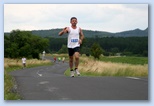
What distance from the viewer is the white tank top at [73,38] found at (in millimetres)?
9109

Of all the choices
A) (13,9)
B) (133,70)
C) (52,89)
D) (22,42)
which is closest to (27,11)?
(13,9)

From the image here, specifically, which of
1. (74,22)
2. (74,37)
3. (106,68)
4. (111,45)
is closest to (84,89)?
(74,37)

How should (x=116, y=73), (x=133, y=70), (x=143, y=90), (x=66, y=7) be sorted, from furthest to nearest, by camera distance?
(x=116, y=73) < (x=133, y=70) < (x=66, y=7) < (x=143, y=90)

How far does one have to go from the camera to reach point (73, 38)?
9281 millimetres

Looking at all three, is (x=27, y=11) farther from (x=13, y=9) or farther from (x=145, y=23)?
(x=145, y=23)

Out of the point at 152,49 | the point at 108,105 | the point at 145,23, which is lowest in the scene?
the point at 108,105

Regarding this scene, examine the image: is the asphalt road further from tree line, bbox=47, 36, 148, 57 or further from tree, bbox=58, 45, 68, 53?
tree line, bbox=47, 36, 148, 57

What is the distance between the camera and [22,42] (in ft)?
44.7

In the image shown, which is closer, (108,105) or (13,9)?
(108,105)

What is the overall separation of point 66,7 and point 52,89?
1765mm

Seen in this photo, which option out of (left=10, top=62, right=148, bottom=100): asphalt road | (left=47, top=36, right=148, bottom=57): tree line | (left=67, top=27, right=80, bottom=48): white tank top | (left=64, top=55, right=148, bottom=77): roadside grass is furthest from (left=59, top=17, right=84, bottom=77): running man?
(left=64, top=55, right=148, bottom=77): roadside grass

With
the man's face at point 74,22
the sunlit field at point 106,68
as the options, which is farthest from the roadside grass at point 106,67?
the man's face at point 74,22

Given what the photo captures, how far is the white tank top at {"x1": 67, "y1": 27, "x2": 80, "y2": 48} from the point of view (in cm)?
911

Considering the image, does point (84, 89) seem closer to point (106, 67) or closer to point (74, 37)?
point (74, 37)
